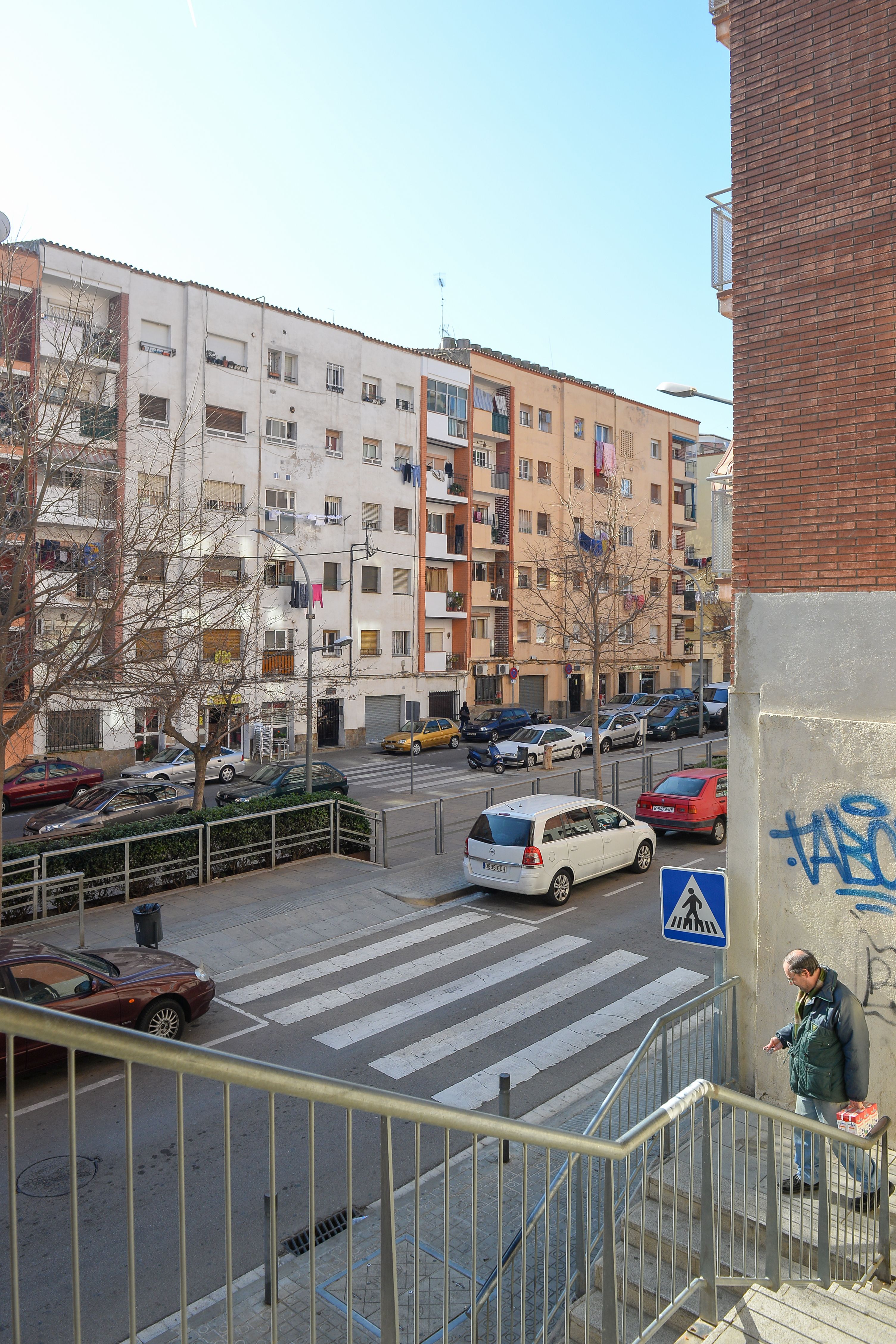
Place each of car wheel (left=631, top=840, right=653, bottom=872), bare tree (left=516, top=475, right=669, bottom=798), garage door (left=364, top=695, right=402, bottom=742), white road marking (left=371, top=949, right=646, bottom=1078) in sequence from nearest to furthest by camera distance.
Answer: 1. white road marking (left=371, top=949, right=646, bottom=1078)
2. car wheel (left=631, top=840, right=653, bottom=872)
3. bare tree (left=516, top=475, right=669, bottom=798)
4. garage door (left=364, top=695, right=402, bottom=742)

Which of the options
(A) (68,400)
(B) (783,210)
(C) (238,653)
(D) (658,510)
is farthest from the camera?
(D) (658,510)

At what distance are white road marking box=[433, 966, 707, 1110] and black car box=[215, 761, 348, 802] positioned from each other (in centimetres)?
1310

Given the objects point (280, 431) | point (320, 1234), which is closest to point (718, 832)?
point (320, 1234)

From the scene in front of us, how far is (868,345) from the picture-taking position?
7.25 meters

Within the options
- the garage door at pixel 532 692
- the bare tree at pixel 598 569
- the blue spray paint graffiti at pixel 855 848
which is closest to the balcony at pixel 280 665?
the bare tree at pixel 598 569

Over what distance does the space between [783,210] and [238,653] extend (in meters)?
15.3

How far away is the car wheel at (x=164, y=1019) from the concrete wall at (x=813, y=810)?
5.60 m

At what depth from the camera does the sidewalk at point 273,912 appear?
42.0 ft

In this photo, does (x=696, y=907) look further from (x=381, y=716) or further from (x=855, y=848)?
(x=381, y=716)

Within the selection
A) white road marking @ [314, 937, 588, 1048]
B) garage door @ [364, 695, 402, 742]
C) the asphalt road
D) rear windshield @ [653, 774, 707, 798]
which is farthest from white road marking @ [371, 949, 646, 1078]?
garage door @ [364, 695, 402, 742]

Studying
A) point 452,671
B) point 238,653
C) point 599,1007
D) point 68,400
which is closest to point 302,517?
point 452,671

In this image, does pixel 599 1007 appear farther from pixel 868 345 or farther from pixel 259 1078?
pixel 259 1078

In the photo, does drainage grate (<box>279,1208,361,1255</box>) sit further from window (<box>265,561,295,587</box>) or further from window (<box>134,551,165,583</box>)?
window (<box>265,561,295,587</box>)

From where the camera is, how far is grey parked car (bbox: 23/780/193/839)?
2089 cm
